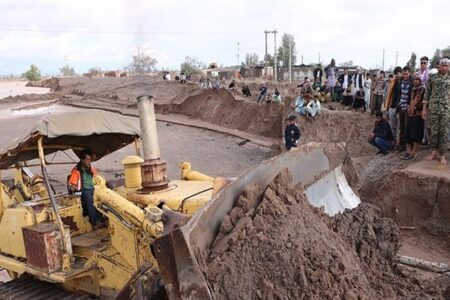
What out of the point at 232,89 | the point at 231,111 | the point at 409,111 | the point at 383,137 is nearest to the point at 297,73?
the point at 232,89

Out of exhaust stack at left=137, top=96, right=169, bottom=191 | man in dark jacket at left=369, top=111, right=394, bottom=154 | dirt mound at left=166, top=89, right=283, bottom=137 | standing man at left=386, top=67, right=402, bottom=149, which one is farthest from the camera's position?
dirt mound at left=166, top=89, right=283, bottom=137

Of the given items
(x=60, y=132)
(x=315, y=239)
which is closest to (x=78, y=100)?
(x=60, y=132)

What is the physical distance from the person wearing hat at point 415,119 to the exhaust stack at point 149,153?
5.06m

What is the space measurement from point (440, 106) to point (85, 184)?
533 centimetres

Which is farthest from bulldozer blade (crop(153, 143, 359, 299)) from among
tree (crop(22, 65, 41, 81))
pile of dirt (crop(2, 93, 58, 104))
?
tree (crop(22, 65, 41, 81))

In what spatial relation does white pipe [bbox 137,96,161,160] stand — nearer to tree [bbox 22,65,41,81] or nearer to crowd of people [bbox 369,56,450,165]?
crowd of people [bbox 369,56,450,165]

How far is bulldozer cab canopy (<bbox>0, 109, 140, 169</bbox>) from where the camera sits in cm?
487

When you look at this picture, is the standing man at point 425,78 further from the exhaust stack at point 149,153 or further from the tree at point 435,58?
the tree at point 435,58

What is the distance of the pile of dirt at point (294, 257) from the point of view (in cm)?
281

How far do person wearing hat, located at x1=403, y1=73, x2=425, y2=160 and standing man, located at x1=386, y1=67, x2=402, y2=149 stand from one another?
1344 mm

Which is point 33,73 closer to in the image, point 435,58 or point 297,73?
point 297,73

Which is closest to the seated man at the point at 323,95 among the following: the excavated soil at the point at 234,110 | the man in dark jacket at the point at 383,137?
the excavated soil at the point at 234,110

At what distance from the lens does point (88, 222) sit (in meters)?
5.52

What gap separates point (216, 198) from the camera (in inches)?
117
